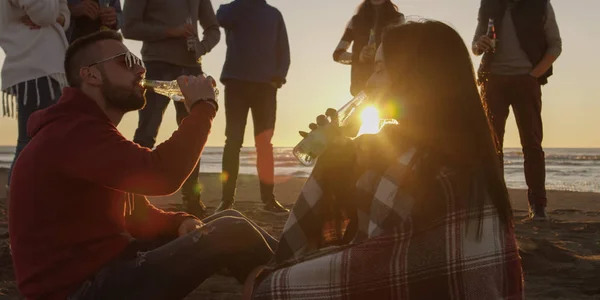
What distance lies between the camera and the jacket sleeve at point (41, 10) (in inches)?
146

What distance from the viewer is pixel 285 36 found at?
21.0ft

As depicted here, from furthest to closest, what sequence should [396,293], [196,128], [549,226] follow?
[549,226] < [196,128] < [396,293]

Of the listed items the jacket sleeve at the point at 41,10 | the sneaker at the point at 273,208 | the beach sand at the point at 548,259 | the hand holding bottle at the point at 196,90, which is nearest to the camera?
the hand holding bottle at the point at 196,90

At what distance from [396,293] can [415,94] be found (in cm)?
72

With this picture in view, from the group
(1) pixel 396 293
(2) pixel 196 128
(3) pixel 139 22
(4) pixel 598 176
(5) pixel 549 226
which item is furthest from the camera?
(4) pixel 598 176

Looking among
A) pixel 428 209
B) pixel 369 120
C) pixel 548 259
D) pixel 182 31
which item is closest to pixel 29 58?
pixel 182 31

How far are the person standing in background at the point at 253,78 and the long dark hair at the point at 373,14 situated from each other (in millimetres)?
1189

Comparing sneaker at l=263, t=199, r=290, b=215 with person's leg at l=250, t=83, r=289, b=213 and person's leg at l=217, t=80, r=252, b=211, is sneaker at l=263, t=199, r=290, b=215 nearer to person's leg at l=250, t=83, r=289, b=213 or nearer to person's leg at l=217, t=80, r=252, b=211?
person's leg at l=250, t=83, r=289, b=213

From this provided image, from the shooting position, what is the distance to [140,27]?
4.99m

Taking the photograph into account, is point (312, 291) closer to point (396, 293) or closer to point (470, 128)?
point (396, 293)

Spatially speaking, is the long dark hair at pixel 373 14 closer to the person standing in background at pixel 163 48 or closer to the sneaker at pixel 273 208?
the person standing in background at pixel 163 48

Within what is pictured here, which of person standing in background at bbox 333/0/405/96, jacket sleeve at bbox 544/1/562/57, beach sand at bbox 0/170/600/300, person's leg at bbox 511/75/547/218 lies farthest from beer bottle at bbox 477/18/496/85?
beach sand at bbox 0/170/600/300

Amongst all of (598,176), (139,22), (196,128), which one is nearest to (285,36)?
(139,22)

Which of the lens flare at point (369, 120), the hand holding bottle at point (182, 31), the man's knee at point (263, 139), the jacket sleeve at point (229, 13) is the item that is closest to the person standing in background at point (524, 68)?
the man's knee at point (263, 139)
